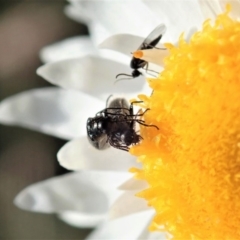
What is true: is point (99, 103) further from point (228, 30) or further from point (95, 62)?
point (228, 30)

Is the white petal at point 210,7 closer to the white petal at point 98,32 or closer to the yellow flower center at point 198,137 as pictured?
the yellow flower center at point 198,137

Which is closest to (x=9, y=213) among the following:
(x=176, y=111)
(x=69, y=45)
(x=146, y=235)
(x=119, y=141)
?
(x=69, y=45)

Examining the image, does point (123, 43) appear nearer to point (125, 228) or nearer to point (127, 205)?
point (127, 205)

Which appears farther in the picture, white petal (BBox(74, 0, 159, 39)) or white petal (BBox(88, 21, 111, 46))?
white petal (BBox(88, 21, 111, 46))

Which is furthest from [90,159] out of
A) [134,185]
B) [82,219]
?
[82,219]

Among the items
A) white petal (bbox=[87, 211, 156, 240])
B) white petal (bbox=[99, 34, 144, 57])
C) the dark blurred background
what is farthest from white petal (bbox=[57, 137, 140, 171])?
the dark blurred background

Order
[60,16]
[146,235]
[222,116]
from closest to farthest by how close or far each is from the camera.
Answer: [222,116], [146,235], [60,16]

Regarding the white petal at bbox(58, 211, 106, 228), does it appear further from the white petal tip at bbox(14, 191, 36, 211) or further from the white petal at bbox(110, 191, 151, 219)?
the white petal at bbox(110, 191, 151, 219)
